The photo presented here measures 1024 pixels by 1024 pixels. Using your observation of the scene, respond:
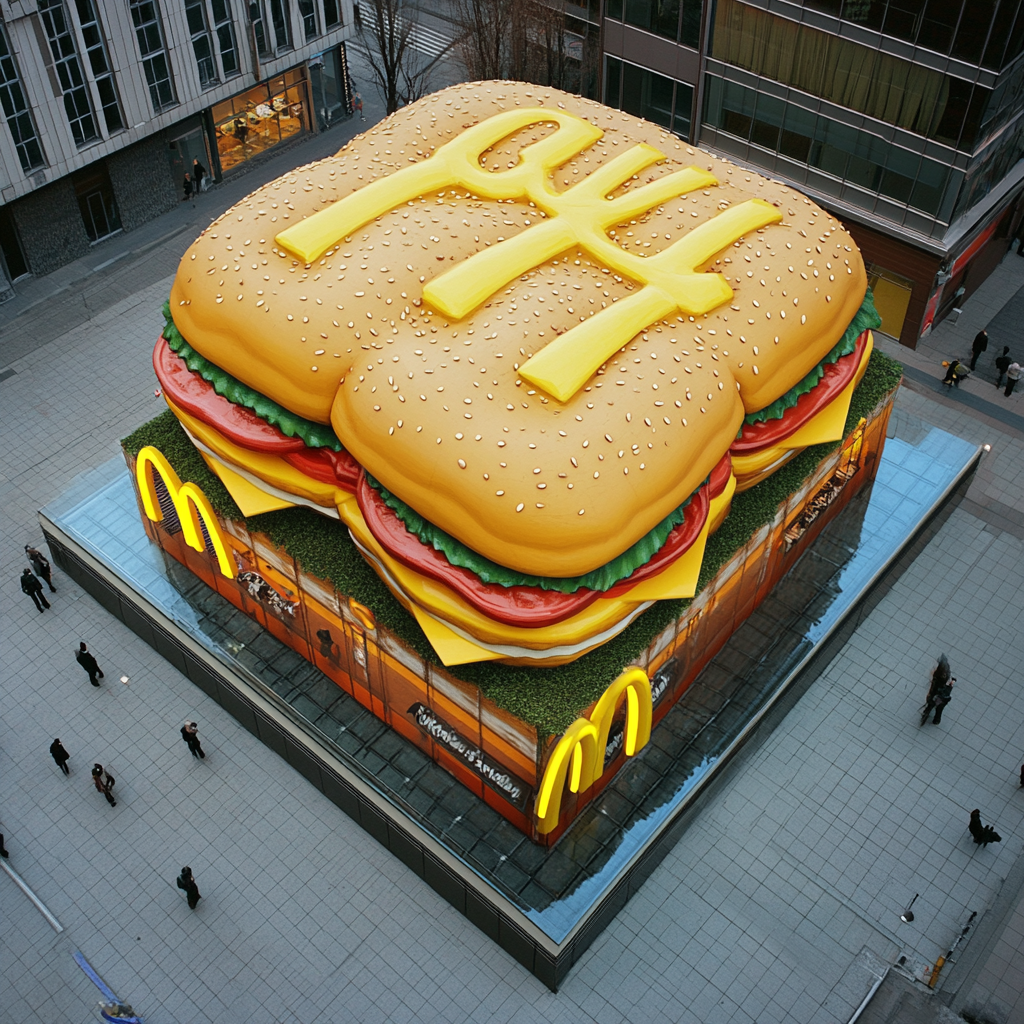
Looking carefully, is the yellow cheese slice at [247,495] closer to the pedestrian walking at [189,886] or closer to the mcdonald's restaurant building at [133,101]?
the pedestrian walking at [189,886]

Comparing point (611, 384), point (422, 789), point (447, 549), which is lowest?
point (422, 789)

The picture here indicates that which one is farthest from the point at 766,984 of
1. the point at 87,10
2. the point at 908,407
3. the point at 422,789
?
the point at 87,10

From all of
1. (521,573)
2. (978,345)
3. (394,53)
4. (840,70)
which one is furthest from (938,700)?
(394,53)

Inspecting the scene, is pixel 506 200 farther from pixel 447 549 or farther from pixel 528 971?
pixel 528 971

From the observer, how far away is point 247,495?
1880 centimetres

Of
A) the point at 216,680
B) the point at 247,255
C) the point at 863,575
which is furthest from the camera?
the point at 863,575

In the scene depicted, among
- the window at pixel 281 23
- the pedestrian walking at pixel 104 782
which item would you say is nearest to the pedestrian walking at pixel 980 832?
the pedestrian walking at pixel 104 782

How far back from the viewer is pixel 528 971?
707 inches

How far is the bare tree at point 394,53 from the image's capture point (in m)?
32.7

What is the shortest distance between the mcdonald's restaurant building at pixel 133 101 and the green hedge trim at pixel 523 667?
1243 cm

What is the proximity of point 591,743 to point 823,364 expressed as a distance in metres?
7.60

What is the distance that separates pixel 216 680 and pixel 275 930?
15.7ft

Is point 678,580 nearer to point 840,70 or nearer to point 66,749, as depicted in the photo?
point 66,749

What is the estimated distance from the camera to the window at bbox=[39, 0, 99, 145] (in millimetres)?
28258
